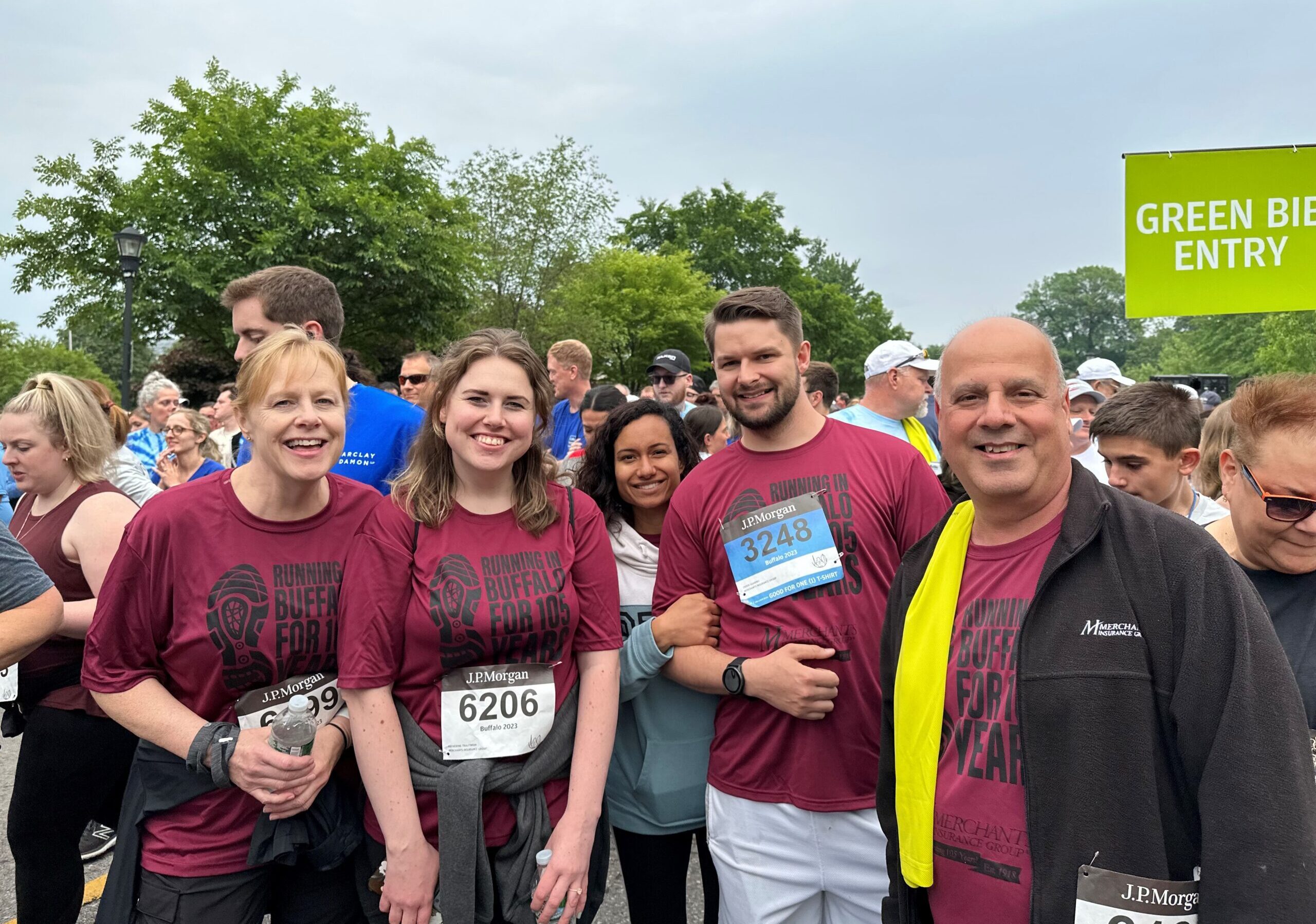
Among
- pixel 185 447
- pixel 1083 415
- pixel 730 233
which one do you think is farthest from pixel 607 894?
pixel 730 233

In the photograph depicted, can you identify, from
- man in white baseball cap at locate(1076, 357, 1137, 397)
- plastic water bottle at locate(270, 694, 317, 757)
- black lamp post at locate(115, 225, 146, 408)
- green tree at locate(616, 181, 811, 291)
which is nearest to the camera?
plastic water bottle at locate(270, 694, 317, 757)

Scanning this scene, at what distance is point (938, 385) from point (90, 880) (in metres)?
4.23

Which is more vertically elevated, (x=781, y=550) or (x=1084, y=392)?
(x=1084, y=392)

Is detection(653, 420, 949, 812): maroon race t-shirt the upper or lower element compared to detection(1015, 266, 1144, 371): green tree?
lower

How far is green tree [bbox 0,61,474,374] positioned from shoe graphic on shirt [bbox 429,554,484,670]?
69.7 ft

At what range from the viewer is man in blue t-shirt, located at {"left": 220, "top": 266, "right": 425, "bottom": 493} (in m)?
3.10

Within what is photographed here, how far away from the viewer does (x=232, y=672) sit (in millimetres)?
2133

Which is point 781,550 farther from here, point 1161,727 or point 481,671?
point 1161,727

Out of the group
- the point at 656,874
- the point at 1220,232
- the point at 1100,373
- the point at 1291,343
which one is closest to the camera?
the point at 656,874

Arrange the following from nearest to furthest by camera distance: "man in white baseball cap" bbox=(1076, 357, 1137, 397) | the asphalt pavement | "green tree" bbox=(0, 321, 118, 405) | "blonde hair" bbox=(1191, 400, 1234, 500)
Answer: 1. "blonde hair" bbox=(1191, 400, 1234, 500)
2. the asphalt pavement
3. "man in white baseball cap" bbox=(1076, 357, 1137, 397)
4. "green tree" bbox=(0, 321, 118, 405)

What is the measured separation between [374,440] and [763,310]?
160 centimetres

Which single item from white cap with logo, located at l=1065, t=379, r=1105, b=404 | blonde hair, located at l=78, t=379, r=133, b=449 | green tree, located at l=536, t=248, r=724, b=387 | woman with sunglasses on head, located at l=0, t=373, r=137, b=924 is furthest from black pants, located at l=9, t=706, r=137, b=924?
green tree, located at l=536, t=248, r=724, b=387

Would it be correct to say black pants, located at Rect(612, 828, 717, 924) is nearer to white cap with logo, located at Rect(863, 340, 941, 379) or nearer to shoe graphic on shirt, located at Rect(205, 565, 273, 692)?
shoe graphic on shirt, located at Rect(205, 565, 273, 692)

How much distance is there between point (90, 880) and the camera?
3.85 m
